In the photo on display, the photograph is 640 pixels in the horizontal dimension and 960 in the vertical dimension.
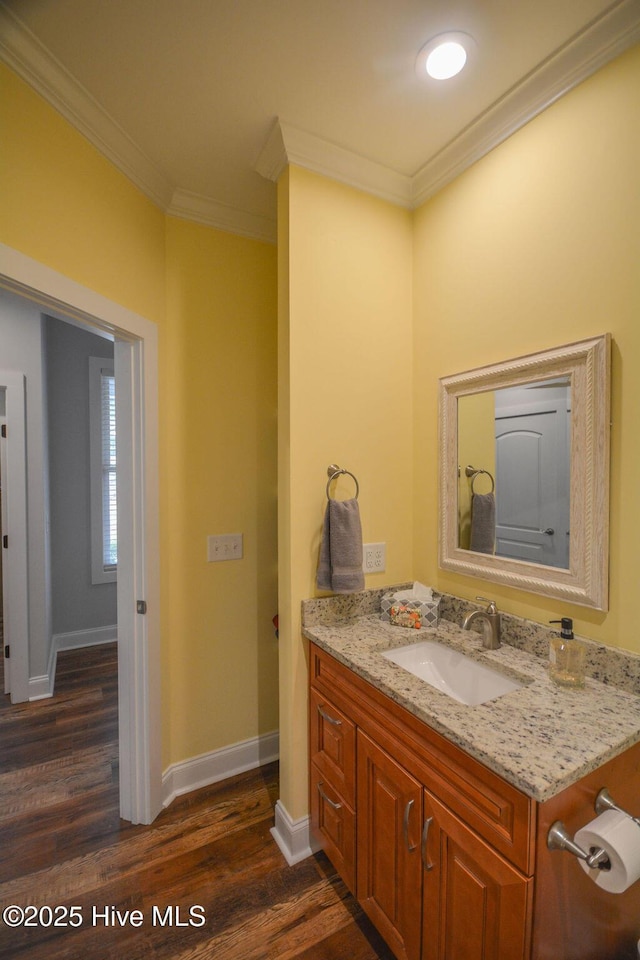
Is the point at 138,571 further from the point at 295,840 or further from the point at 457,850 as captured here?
the point at 457,850

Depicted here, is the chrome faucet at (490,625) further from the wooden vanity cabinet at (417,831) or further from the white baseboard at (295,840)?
the white baseboard at (295,840)

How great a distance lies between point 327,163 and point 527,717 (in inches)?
77.0

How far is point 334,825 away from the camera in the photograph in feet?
4.72

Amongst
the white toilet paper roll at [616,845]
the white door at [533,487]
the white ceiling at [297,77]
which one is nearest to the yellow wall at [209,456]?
the white ceiling at [297,77]

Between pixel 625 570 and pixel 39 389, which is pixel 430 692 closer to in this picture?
pixel 625 570

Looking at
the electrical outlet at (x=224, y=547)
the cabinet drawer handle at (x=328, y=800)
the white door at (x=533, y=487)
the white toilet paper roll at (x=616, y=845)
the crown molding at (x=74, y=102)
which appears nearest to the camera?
the white toilet paper roll at (x=616, y=845)

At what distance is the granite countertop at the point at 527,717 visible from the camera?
0.82 meters

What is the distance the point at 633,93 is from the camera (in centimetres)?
110

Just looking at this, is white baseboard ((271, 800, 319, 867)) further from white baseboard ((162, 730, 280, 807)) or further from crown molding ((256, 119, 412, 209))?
crown molding ((256, 119, 412, 209))

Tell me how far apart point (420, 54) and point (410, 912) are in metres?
2.39

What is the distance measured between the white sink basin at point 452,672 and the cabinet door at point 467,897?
36 centimetres

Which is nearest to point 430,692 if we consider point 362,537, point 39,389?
point 362,537

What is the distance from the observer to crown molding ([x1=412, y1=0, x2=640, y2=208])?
1.10 meters

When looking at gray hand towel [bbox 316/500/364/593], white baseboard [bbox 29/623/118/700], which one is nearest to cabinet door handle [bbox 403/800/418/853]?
gray hand towel [bbox 316/500/364/593]
